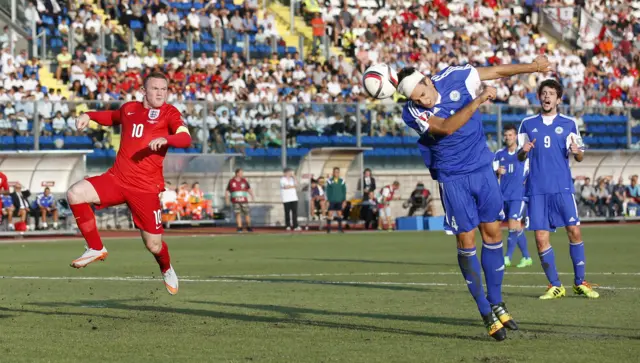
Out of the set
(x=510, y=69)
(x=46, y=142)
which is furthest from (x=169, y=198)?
(x=510, y=69)

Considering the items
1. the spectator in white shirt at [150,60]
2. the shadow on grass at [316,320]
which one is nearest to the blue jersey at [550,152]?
the shadow on grass at [316,320]

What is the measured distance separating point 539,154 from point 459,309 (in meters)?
3.08

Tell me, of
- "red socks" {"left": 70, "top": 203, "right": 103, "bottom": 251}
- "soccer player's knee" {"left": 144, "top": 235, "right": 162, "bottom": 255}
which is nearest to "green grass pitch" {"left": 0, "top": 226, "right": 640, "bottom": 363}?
"soccer player's knee" {"left": 144, "top": 235, "right": 162, "bottom": 255}

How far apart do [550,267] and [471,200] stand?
13.5 ft

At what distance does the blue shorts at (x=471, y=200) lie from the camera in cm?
1000

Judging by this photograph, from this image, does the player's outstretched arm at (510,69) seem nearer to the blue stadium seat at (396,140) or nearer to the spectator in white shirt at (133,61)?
the blue stadium seat at (396,140)

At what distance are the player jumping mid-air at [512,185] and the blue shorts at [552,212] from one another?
3.75 m

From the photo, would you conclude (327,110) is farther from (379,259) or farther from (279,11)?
(379,259)

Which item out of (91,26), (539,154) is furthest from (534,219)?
(91,26)

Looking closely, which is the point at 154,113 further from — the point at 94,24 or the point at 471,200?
the point at 94,24

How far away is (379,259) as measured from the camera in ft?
70.5

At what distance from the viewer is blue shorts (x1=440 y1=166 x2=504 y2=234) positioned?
10.0m

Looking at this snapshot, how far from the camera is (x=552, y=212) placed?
46.6 feet

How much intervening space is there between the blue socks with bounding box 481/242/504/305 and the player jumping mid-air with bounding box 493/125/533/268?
25.9 ft
